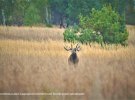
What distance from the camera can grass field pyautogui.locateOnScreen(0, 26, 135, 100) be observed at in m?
9.41

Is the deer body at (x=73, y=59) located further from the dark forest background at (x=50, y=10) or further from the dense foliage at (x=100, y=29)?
the dark forest background at (x=50, y=10)

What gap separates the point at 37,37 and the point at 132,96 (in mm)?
1397

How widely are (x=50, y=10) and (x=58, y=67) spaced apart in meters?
0.74

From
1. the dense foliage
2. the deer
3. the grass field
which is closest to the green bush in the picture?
the dense foliage

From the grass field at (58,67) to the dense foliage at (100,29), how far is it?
0.32 ft

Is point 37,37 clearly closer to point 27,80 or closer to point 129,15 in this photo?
point 27,80

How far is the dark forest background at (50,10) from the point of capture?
9.55 m

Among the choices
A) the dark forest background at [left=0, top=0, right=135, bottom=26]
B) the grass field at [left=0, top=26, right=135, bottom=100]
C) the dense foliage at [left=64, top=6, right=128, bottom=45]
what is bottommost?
the grass field at [left=0, top=26, right=135, bottom=100]

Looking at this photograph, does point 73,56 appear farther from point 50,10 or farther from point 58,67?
point 50,10

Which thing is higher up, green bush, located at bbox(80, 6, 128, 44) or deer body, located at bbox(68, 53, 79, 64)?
green bush, located at bbox(80, 6, 128, 44)

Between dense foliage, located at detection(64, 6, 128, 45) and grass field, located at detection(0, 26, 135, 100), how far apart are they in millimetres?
97

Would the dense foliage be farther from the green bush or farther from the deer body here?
the deer body

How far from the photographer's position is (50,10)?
960 cm

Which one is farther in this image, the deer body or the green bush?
the green bush
